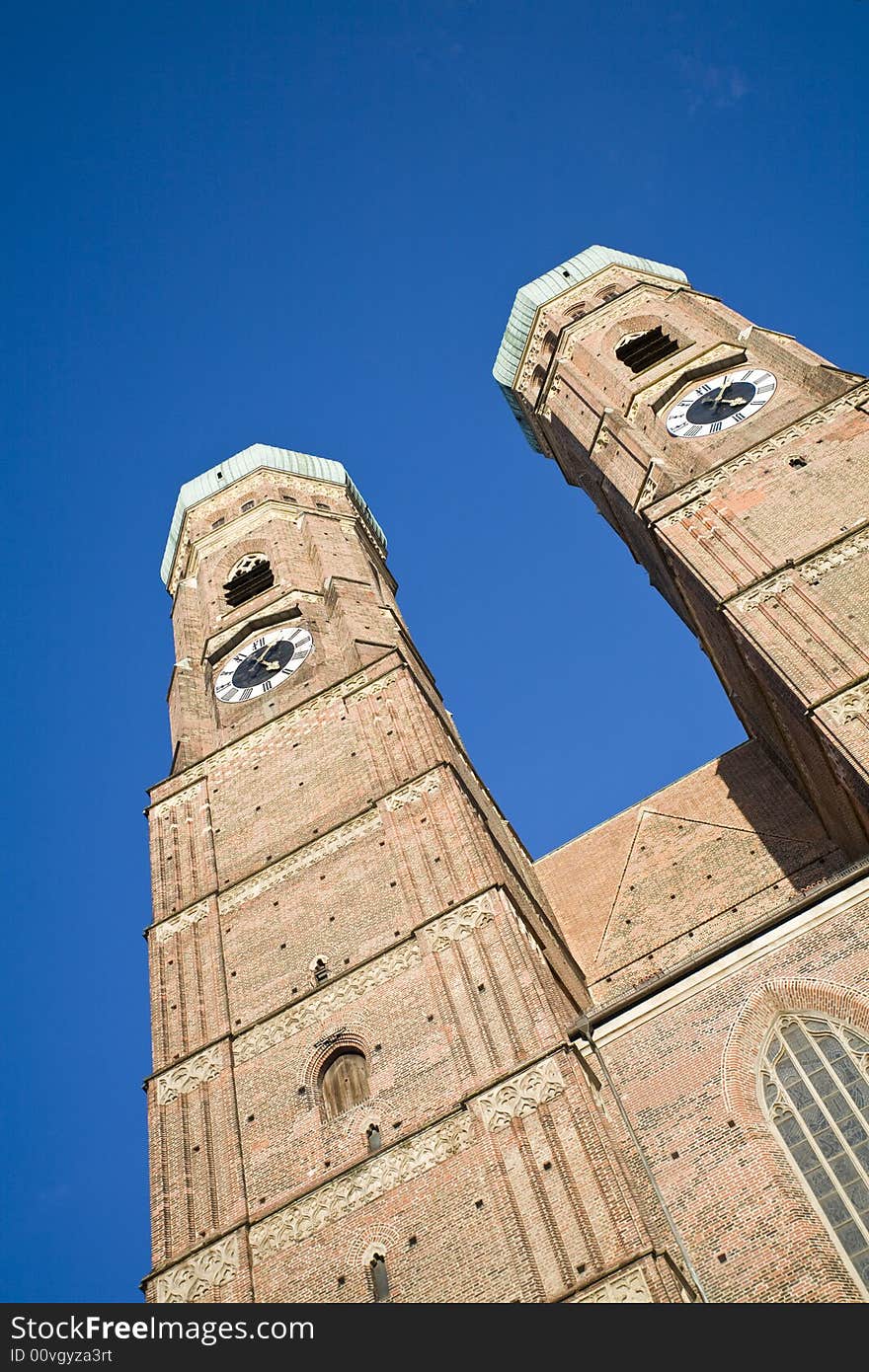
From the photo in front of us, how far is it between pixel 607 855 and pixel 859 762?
8217 millimetres

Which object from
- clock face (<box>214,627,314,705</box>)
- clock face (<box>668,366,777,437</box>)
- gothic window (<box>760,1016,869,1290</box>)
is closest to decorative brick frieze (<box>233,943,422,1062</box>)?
gothic window (<box>760,1016,869,1290</box>)

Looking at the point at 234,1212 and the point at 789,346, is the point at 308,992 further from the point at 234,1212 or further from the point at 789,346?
the point at 789,346

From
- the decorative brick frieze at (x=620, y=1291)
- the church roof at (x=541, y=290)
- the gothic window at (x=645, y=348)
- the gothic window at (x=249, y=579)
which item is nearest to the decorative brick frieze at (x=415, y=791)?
the decorative brick frieze at (x=620, y=1291)

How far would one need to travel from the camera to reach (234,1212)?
809 inches

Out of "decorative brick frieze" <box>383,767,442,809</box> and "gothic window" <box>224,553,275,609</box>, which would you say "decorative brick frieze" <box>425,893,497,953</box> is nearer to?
"decorative brick frieze" <box>383,767,442,809</box>

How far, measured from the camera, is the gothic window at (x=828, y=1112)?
1798 centimetres

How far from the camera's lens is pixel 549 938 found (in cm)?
2598

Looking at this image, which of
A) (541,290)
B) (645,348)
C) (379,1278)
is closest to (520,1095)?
(379,1278)

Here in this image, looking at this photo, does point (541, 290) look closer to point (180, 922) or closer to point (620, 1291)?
point (180, 922)

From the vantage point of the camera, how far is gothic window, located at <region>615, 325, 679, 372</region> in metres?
36.7

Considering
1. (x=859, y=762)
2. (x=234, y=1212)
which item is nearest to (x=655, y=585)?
(x=859, y=762)

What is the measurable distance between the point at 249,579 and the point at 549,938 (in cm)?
1420
